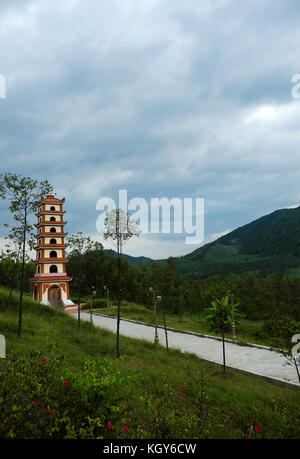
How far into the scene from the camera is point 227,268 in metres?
146

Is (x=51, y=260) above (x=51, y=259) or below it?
below

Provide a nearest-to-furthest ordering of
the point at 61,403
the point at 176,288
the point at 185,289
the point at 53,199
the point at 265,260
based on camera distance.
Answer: the point at 61,403 → the point at 53,199 → the point at 185,289 → the point at 176,288 → the point at 265,260

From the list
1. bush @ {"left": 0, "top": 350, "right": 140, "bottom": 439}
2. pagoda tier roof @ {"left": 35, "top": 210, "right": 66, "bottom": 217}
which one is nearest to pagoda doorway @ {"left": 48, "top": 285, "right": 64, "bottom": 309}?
pagoda tier roof @ {"left": 35, "top": 210, "right": 66, "bottom": 217}

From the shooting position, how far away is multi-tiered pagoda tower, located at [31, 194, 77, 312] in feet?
115

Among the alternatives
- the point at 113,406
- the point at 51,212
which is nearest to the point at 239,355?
the point at 113,406

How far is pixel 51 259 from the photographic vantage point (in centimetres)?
3575

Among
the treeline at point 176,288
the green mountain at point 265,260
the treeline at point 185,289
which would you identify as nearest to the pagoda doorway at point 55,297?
the treeline at point 185,289

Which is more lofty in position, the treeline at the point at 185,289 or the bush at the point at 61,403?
the bush at the point at 61,403

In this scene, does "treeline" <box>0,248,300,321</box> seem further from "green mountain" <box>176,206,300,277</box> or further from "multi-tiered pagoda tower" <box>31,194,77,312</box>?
"green mountain" <box>176,206,300,277</box>

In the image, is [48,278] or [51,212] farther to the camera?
[51,212]

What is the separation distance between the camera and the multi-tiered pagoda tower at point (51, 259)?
34.9 meters

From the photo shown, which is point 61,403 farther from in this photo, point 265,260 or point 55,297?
point 265,260

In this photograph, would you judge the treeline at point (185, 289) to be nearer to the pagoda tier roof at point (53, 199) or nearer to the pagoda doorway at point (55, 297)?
the pagoda doorway at point (55, 297)

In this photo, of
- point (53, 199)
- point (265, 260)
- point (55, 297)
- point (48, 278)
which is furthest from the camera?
point (265, 260)
